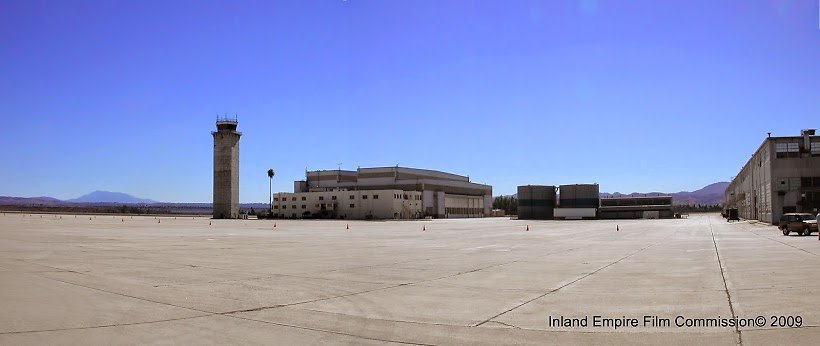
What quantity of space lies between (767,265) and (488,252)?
11829 mm

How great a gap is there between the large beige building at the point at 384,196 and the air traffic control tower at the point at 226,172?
11021 mm

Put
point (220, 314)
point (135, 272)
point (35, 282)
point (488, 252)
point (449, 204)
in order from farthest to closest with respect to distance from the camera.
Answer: point (449, 204) → point (488, 252) → point (135, 272) → point (35, 282) → point (220, 314)

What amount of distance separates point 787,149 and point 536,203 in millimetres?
78442

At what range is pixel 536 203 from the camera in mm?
146250

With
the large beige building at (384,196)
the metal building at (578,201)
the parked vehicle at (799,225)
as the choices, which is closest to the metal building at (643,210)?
the metal building at (578,201)

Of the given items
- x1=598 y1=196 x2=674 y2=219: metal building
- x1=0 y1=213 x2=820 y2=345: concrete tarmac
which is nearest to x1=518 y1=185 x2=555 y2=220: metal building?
x1=598 y1=196 x2=674 y2=219: metal building

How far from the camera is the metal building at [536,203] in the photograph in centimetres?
14638

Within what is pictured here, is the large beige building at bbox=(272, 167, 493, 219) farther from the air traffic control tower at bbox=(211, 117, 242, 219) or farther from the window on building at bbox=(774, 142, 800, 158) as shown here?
the window on building at bbox=(774, 142, 800, 158)

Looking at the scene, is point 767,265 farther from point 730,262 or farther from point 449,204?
point 449,204

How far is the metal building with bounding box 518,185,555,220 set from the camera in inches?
5763

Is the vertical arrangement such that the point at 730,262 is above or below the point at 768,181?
below

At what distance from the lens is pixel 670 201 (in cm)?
15738

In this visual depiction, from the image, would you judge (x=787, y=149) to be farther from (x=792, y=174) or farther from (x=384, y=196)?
(x=384, y=196)

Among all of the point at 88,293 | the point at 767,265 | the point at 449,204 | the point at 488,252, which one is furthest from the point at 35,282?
the point at 449,204
